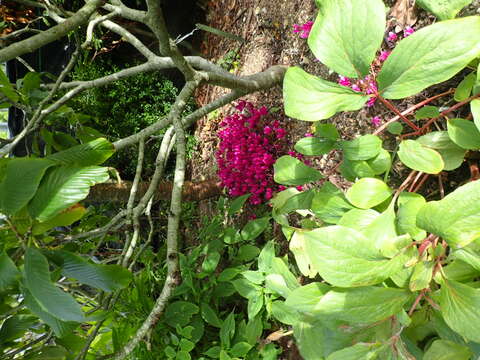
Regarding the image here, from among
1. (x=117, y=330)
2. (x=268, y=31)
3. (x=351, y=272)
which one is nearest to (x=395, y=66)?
(x=351, y=272)

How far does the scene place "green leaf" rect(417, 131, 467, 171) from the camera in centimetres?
67

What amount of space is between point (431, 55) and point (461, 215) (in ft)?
0.64

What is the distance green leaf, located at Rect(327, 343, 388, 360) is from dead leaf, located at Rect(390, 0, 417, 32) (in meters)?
0.88

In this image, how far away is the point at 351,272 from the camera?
481 mm

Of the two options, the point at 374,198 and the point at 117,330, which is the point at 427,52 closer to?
the point at 374,198

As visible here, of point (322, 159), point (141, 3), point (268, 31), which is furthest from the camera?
point (141, 3)

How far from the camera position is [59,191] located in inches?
24.9

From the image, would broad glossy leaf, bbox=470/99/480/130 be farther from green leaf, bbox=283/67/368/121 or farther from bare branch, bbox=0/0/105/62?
bare branch, bbox=0/0/105/62

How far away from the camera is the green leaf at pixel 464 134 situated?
1.98ft

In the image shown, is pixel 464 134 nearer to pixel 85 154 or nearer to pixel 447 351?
pixel 447 351

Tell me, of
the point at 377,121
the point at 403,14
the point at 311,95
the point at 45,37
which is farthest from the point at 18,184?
the point at 403,14

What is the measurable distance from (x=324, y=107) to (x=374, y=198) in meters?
0.19

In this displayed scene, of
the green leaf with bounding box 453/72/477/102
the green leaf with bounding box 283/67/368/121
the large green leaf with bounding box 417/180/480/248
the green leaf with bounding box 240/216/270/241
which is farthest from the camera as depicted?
the green leaf with bounding box 240/216/270/241

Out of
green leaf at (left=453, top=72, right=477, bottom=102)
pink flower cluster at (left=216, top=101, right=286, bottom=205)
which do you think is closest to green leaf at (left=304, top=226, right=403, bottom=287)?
green leaf at (left=453, top=72, right=477, bottom=102)
